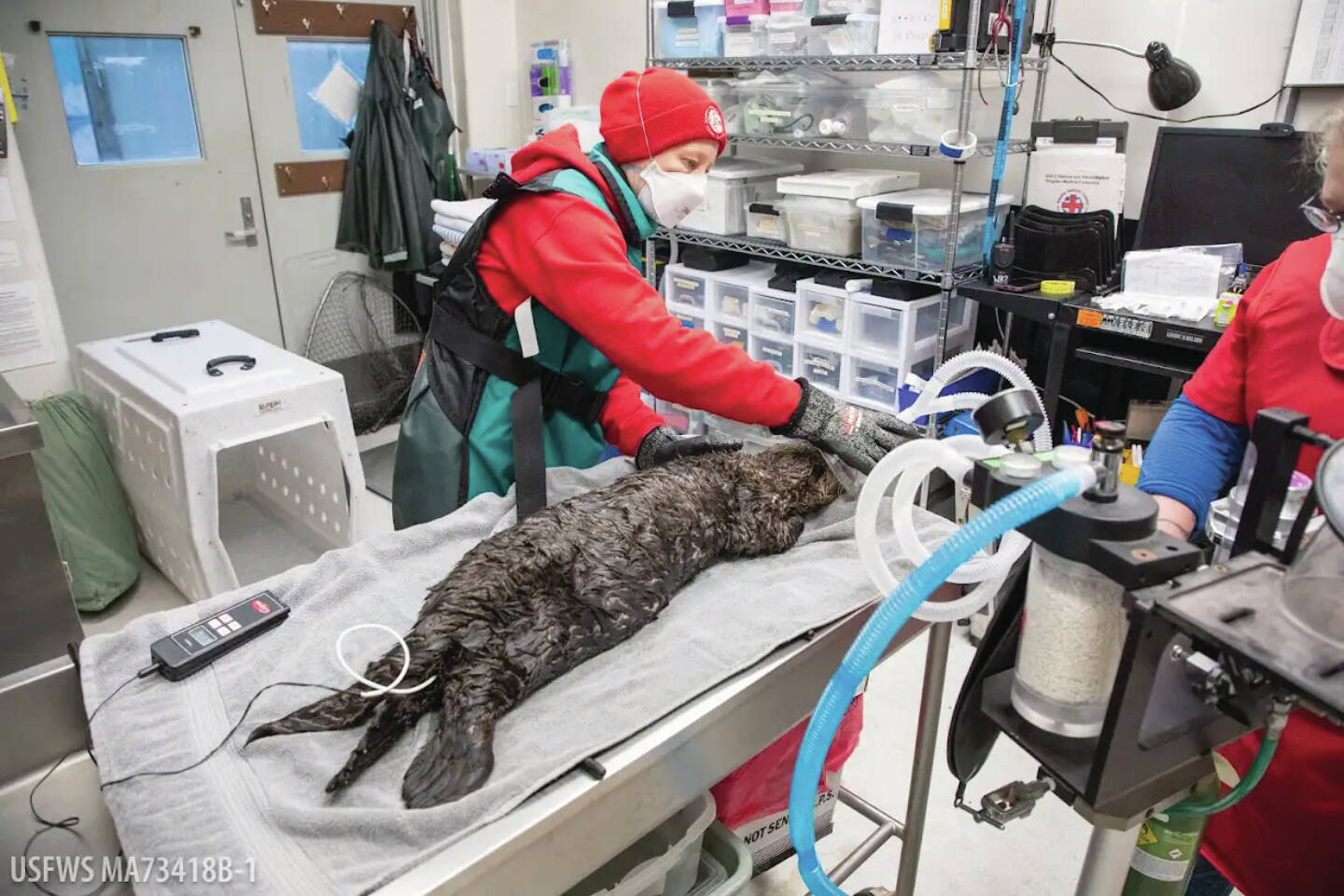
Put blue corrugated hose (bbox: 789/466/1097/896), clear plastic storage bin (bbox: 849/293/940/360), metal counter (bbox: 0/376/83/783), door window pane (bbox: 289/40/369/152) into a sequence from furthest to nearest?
1. door window pane (bbox: 289/40/369/152)
2. clear plastic storage bin (bbox: 849/293/940/360)
3. metal counter (bbox: 0/376/83/783)
4. blue corrugated hose (bbox: 789/466/1097/896)

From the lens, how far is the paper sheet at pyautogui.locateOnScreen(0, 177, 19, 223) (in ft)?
8.47

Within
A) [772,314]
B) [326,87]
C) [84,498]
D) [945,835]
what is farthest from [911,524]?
[326,87]

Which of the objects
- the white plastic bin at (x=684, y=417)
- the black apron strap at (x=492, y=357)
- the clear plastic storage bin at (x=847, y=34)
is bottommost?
the white plastic bin at (x=684, y=417)

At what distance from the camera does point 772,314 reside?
3.31m

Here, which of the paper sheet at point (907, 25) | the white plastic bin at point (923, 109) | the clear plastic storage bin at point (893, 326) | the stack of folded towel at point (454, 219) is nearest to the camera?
the paper sheet at point (907, 25)

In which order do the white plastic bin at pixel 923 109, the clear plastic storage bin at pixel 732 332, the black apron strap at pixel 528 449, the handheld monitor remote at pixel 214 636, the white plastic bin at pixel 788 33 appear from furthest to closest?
the clear plastic storage bin at pixel 732 332 < the white plastic bin at pixel 788 33 < the white plastic bin at pixel 923 109 < the black apron strap at pixel 528 449 < the handheld monitor remote at pixel 214 636

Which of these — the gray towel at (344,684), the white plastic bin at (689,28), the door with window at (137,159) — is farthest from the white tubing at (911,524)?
the door with window at (137,159)

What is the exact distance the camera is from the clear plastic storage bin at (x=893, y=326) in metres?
2.87

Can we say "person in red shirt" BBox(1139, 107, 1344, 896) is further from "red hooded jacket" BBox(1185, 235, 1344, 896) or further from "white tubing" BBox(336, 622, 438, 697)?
"white tubing" BBox(336, 622, 438, 697)

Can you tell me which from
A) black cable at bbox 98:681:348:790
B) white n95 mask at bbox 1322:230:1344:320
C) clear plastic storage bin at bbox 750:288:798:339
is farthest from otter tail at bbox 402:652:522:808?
clear plastic storage bin at bbox 750:288:798:339

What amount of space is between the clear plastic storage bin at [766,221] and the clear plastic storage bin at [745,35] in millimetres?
536

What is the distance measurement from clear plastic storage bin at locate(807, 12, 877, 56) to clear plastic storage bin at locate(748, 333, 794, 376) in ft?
3.41

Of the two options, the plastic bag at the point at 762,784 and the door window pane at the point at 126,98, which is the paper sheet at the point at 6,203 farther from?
the plastic bag at the point at 762,784

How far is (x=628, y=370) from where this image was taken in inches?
60.8
